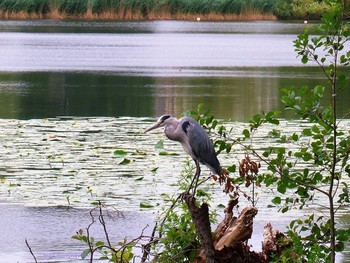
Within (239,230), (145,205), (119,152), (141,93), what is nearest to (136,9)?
(141,93)

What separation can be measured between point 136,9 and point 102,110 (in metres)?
39.9

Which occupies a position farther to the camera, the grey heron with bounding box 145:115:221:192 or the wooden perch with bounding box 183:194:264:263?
the grey heron with bounding box 145:115:221:192

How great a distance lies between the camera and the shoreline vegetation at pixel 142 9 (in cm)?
5472

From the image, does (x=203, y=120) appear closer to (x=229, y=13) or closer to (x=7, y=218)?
(x=7, y=218)

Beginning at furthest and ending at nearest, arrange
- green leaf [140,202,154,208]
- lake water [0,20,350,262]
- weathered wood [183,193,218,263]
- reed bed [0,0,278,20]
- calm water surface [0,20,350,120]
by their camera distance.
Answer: reed bed [0,0,278,20] → calm water surface [0,20,350,120] → green leaf [140,202,154,208] → lake water [0,20,350,262] → weathered wood [183,193,218,263]

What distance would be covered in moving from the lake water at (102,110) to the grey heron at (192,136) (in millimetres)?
1650

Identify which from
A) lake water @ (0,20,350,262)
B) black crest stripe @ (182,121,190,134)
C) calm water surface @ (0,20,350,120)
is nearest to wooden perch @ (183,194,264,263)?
black crest stripe @ (182,121,190,134)

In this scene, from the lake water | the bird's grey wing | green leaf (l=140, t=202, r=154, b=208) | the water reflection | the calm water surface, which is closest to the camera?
the bird's grey wing

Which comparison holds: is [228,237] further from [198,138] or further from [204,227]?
[198,138]

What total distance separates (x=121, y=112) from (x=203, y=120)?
10798 millimetres

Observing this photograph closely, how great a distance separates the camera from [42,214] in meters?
9.29

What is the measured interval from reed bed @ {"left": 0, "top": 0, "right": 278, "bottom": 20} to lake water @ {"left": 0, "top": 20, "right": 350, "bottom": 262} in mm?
10513

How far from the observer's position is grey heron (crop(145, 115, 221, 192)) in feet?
20.9

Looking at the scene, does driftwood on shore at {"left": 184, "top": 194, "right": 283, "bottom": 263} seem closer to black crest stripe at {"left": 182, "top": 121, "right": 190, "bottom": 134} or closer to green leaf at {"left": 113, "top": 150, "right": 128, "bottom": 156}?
→ black crest stripe at {"left": 182, "top": 121, "right": 190, "bottom": 134}
